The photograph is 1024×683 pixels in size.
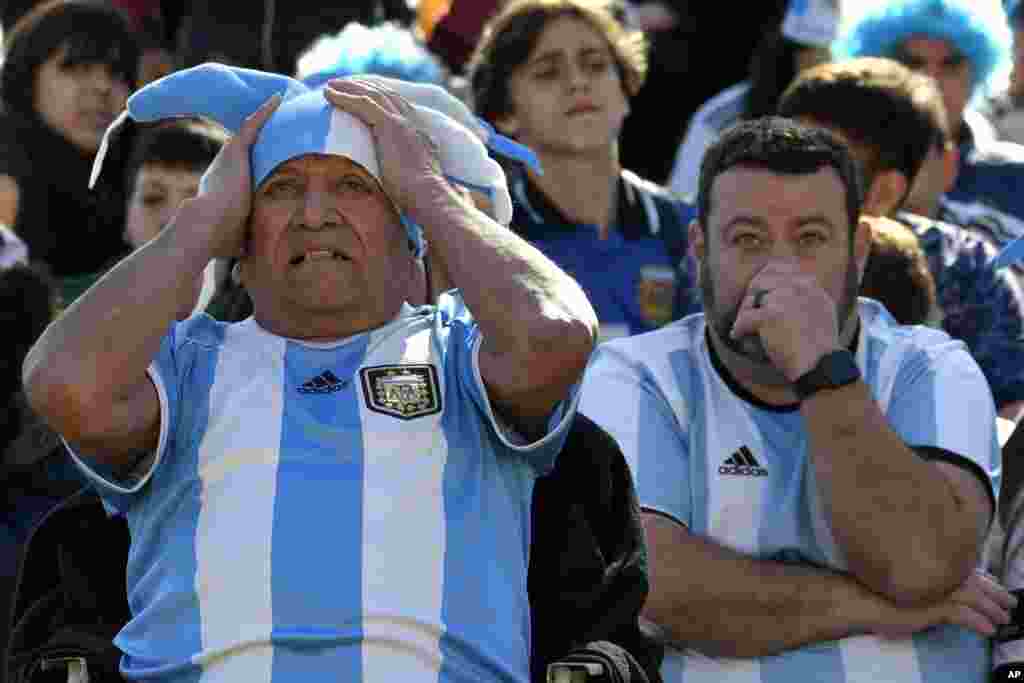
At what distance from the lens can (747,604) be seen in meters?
5.18

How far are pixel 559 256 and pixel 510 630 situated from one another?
2.76 metres

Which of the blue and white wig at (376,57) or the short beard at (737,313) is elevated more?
the blue and white wig at (376,57)

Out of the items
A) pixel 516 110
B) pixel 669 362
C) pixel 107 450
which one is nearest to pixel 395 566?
pixel 107 450

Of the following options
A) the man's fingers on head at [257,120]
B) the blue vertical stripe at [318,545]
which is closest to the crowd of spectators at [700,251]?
the man's fingers on head at [257,120]

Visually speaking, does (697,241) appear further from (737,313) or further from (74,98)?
(74,98)

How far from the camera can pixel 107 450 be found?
4664 mm

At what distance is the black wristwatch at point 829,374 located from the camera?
5.19m

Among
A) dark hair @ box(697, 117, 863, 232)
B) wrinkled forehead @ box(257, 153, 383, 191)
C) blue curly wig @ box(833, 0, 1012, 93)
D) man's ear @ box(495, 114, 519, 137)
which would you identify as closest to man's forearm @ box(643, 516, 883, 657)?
dark hair @ box(697, 117, 863, 232)

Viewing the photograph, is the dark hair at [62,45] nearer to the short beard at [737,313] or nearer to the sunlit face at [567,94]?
the sunlit face at [567,94]

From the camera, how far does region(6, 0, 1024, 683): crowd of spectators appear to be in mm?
5184

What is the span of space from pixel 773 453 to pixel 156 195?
2681 mm

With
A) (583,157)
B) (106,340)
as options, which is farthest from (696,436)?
(583,157)

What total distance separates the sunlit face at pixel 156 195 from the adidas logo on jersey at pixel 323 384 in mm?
2670

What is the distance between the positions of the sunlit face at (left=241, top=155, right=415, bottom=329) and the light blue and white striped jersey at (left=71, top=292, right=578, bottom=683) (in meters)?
0.12
